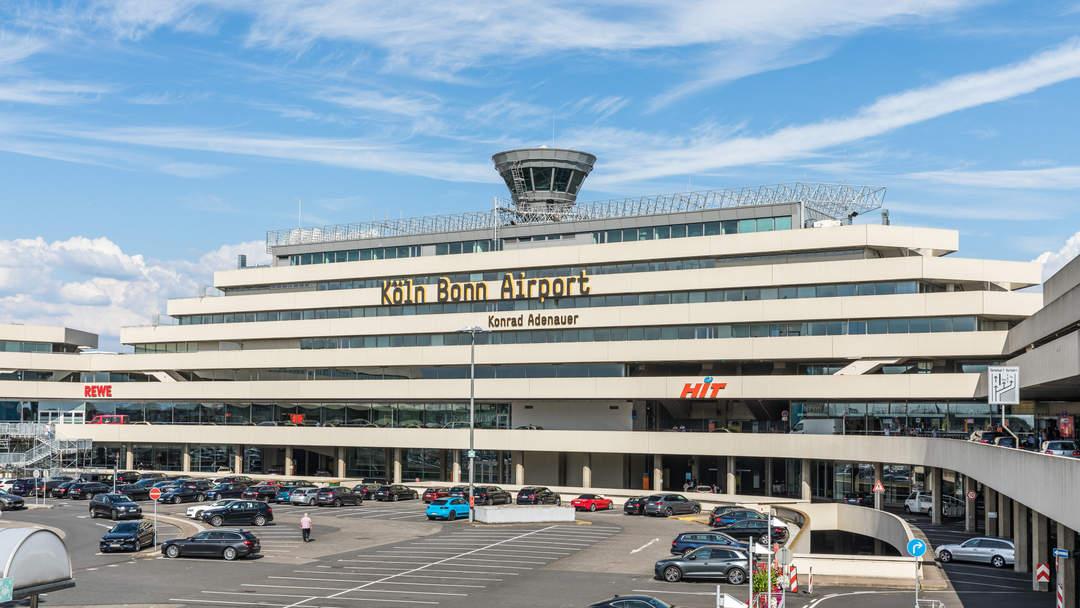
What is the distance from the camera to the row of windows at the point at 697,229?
82438mm

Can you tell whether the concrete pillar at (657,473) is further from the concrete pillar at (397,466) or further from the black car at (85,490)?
the black car at (85,490)

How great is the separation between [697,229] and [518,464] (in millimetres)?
25144

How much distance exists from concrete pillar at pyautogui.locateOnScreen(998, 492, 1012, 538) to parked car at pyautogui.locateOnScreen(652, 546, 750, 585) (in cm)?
1953

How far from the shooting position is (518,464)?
298ft

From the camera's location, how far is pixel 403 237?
97.9 metres

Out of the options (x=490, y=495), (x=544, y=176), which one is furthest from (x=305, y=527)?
(x=544, y=176)

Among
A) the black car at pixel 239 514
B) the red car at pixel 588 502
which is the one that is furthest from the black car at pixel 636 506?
the black car at pixel 239 514

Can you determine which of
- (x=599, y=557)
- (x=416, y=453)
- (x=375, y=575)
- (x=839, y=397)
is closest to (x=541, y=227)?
(x=416, y=453)

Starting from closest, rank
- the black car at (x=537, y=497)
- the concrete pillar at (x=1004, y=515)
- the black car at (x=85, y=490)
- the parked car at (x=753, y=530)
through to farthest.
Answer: the parked car at (x=753, y=530) → the concrete pillar at (x=1004, y=515) → the black car at (x=537, y=497) → the black car at (x=85, y=490)

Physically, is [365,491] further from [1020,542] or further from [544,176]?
[1020,542]

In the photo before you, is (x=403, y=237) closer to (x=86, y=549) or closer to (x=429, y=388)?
(x=429, y=388)

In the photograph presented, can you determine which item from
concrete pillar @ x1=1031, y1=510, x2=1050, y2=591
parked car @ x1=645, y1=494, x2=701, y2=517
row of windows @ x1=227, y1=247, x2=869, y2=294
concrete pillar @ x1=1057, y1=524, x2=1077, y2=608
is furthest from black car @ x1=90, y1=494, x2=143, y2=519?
concrete pillar @ x1=1057, y1=524, x2=1077, y2=608

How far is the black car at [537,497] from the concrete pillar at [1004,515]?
30.7 m

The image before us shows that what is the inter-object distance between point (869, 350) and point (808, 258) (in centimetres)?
857
